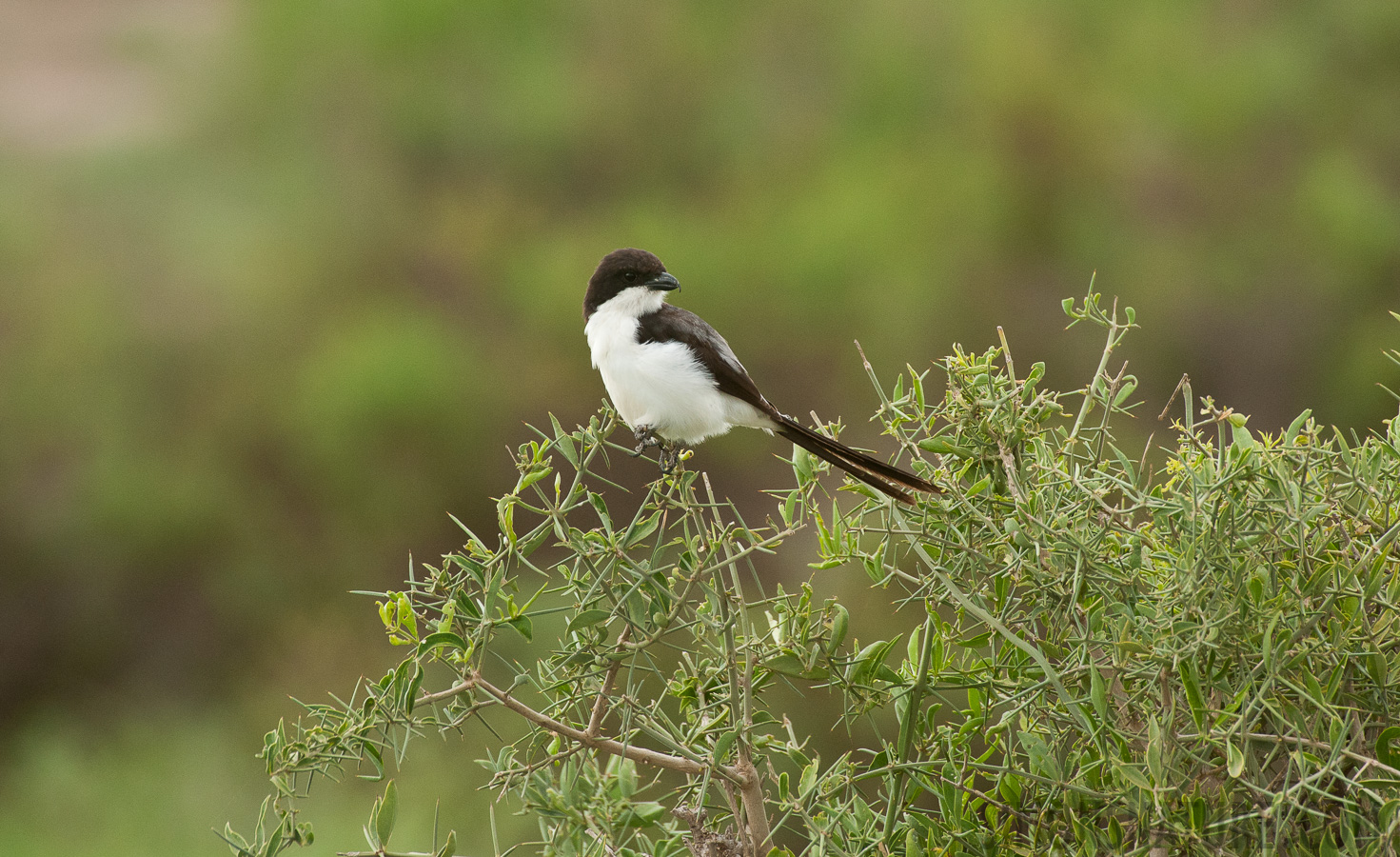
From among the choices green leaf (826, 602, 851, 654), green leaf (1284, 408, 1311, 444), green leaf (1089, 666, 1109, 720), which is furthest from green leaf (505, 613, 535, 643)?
green leaf (1284, 408, 1311, 444)

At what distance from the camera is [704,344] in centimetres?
167

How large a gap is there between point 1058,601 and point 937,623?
89 millimetres

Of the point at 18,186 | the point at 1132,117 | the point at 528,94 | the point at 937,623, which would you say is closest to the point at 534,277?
the point at 528,94

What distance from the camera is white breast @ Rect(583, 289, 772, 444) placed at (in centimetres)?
162

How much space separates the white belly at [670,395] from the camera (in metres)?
1.62

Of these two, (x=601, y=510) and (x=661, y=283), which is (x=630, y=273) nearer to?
(x=661, y=283)

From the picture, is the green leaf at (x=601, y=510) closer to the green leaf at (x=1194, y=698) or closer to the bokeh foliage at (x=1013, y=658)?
the bokeh foliage at (x=1013, y=658)

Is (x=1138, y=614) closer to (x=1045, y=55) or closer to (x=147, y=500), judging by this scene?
(x=147, y=500)

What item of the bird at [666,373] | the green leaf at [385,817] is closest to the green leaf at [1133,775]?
the green leaf at [385,817]

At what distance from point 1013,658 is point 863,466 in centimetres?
29

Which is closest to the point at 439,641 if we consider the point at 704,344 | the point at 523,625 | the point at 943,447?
the point at 523,625

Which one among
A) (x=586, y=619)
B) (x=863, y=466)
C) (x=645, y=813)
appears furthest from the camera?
(x=863, y=466)

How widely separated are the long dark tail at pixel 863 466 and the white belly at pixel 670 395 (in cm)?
16

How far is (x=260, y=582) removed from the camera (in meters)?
4.89
